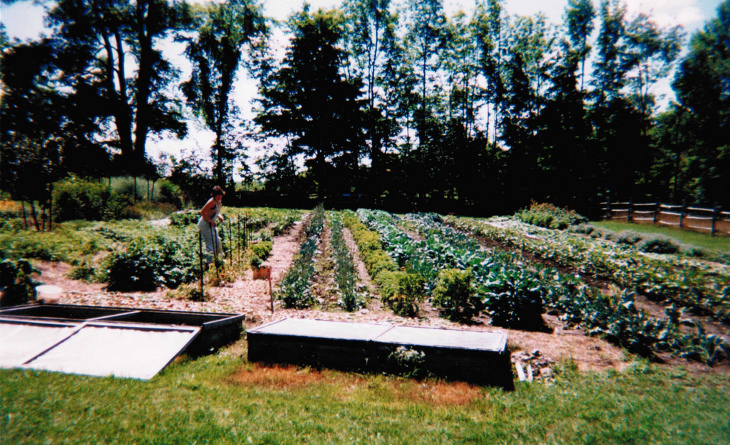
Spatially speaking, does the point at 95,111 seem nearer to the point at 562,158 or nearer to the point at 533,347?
the point at 533,347

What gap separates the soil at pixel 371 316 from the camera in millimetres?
4809

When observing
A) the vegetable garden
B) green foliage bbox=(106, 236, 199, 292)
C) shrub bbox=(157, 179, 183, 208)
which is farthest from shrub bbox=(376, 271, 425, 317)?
shrub bbox=(157, 179, 183, 208)

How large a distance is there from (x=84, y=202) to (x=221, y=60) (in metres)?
25.8

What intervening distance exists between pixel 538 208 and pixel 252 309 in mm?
25871

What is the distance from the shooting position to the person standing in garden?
9336 millimetres

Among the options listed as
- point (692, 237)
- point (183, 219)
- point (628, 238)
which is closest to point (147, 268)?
point (183, 219)

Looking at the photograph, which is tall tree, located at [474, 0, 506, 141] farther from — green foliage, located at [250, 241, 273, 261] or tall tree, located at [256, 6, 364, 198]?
green foliage, located at [250, 241, 273, 261]

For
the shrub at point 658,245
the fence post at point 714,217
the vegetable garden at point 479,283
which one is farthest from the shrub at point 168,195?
the fence post at point 714,217

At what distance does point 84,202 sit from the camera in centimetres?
1964

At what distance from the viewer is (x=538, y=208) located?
28.0m

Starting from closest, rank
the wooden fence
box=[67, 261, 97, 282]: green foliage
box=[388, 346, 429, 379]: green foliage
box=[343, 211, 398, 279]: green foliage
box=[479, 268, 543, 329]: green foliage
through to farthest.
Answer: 1. box=[388, 346, 429, 379]: green foliage
2. box=[479, 268, 543, 329]: green foliage
3. box=[67, 261, 97, 282]: green foliage
4. box=[343, 211, 398, 279]: green foliage
5. the wooden fence

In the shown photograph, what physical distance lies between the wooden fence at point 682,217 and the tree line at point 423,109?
21.1ft

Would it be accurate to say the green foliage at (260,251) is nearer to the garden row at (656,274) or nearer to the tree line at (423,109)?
the garden row at (656,274)

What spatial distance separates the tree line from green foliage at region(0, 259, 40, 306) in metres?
26.7
